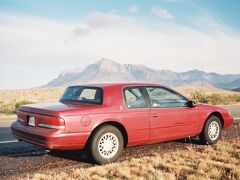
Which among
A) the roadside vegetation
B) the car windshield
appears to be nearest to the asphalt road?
the car windshield

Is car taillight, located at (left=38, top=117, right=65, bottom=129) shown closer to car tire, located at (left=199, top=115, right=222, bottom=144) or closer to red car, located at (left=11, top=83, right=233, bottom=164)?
red car, located at (left=11, top=83, right=233, bottom=164)

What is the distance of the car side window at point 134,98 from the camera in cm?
741

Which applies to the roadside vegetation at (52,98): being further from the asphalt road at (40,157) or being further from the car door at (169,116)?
the car door at (169,116)

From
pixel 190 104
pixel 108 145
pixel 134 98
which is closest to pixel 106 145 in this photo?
pixel 108 145

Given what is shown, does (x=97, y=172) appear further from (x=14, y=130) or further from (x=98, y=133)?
(x=14, y=130)

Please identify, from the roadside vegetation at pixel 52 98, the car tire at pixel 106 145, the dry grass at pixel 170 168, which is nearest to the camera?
the dry grass at pixel 170 168

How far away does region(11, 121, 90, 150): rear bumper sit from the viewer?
21.2 ft

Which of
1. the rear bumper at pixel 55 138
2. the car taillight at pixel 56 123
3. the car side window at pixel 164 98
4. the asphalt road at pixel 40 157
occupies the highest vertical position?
the car side window at pixel 164 98

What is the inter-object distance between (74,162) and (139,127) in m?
1.40

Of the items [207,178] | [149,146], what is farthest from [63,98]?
[207,178]

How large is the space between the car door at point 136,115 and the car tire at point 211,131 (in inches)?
70.7

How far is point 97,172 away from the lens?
20.1 feet

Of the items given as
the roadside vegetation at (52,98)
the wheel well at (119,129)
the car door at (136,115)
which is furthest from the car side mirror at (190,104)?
the roadside vegetation at (52,98)

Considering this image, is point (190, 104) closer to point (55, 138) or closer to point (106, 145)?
point (106, 145)
